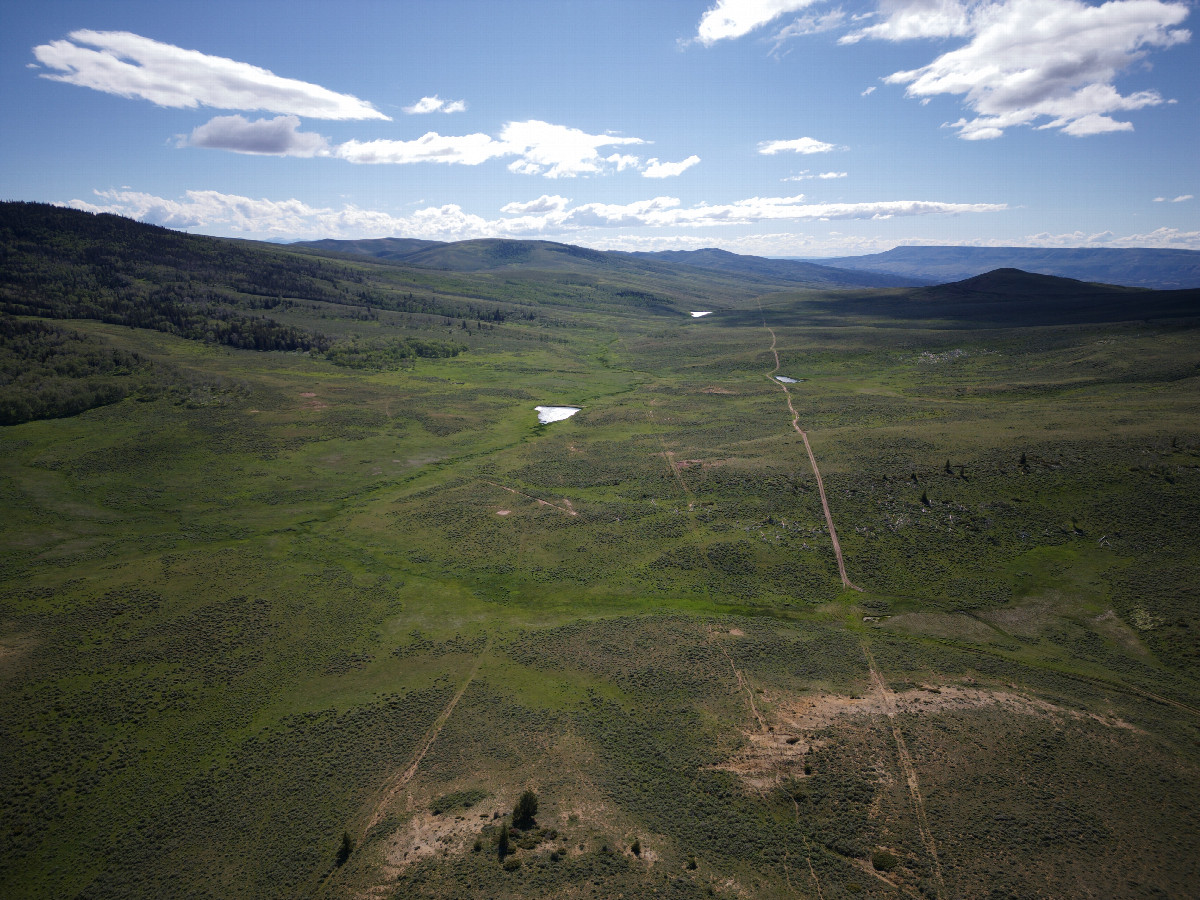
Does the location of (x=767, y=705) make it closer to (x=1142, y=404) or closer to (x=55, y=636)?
(x=55, y=636)

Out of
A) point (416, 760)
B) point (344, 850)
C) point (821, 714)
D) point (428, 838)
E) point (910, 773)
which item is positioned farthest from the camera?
point (821, 714)

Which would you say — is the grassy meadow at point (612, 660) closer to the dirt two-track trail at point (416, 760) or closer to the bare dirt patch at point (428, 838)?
the bare dirt patch at point (428, 838)

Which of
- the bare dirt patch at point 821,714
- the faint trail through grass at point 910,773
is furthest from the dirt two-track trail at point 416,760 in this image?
the faint trail through grass at point 910,773

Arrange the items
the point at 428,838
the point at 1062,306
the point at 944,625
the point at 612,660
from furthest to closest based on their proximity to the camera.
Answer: the point at 1062,306
the point at 944,625
the point at 612,660
the point at 428,838

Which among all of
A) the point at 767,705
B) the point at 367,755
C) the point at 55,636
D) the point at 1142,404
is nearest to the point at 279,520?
the point at 55,636

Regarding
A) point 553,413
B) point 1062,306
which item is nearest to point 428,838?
point 553,413

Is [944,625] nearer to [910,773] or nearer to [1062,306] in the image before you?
[910,773]
